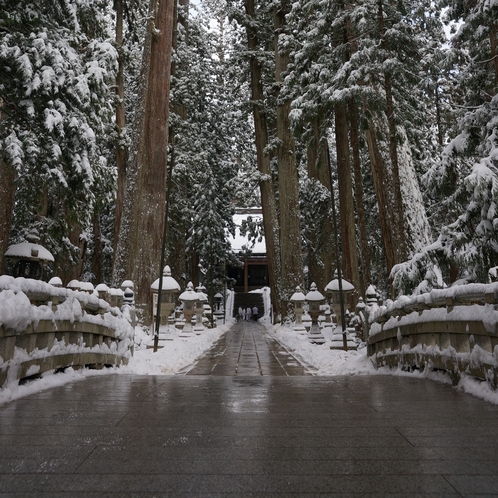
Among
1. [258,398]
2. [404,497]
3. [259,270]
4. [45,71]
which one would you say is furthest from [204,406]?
[259,270]

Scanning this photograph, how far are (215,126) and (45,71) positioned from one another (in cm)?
2268

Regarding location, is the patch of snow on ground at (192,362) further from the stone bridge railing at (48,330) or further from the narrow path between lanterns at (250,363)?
the narrow path between lanterns at (250,363)

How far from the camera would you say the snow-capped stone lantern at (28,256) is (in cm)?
1113

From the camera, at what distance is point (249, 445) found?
2.63 m

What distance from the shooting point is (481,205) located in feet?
24.3

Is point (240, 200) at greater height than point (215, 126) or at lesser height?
lesser

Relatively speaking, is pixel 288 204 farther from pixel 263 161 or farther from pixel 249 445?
pixel 249 445

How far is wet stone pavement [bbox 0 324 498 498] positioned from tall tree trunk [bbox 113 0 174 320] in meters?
8.28

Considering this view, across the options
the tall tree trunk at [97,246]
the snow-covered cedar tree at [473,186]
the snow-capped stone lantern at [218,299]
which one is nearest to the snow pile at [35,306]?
the snow-covered cedar tree at [473,186]

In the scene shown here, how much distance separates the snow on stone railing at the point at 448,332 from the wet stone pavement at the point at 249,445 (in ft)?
1.30

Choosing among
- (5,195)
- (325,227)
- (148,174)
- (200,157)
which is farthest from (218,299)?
(5,195)

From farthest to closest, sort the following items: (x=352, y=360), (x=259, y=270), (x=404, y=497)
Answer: (x=259, y=270) → (x=352, y=360) → (x=404, y=497)

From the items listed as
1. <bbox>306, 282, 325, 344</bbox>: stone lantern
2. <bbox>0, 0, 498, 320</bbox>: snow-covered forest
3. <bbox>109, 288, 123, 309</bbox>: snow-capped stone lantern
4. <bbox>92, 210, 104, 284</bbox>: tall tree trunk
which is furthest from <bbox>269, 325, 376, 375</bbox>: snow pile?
<bbox>92, 210, 104, 284</bbox>: tall tree trunk

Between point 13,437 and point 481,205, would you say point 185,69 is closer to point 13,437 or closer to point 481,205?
point 481,205
